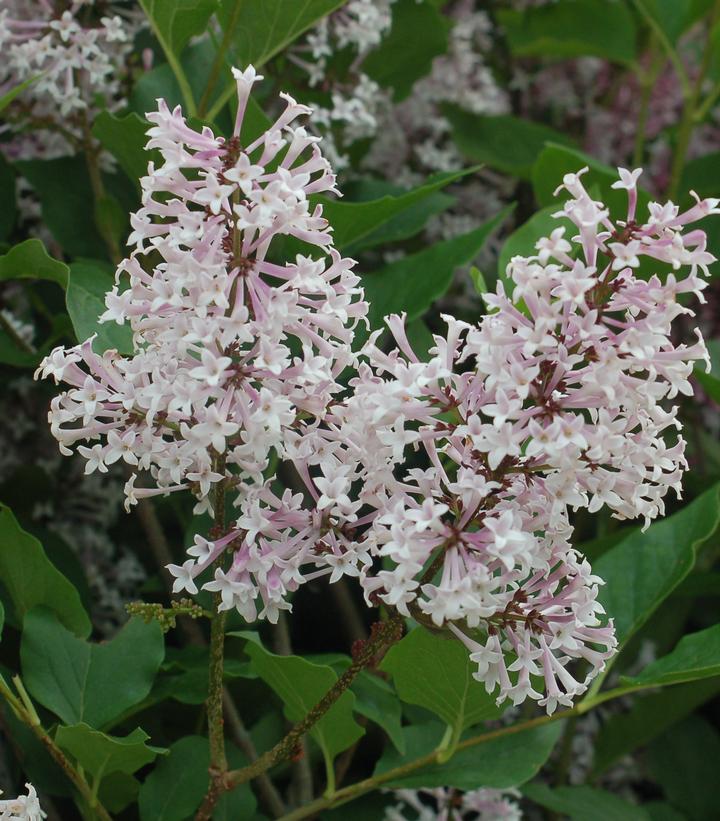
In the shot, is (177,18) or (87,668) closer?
(87,668)

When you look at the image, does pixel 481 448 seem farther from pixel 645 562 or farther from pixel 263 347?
pixel 645 562

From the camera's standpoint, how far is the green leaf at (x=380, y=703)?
0.96 meters

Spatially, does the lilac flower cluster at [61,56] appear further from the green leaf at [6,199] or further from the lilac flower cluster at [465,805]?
the lilac flower cluster at [465,805]

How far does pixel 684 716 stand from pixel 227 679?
73 centimetres

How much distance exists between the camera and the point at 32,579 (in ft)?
3.11

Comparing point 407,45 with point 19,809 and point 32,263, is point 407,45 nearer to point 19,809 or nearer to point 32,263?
point 32,263

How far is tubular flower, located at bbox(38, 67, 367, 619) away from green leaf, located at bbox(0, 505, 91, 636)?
0.73ft

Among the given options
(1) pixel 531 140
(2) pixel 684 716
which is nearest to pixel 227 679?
(2) pixel 684 716

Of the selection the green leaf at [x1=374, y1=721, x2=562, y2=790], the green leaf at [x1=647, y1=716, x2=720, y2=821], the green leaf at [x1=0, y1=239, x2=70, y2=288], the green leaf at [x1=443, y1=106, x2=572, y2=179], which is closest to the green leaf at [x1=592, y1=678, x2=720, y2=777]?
the green leaf at [x1=647, y1=716, x2=720, y2=821]

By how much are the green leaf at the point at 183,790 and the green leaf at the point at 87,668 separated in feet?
0.23

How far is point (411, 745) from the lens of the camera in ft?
3.41

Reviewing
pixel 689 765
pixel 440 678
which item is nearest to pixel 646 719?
pixel 689 765

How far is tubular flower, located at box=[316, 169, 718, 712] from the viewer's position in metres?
0.62

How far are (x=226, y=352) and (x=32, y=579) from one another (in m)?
0.40
